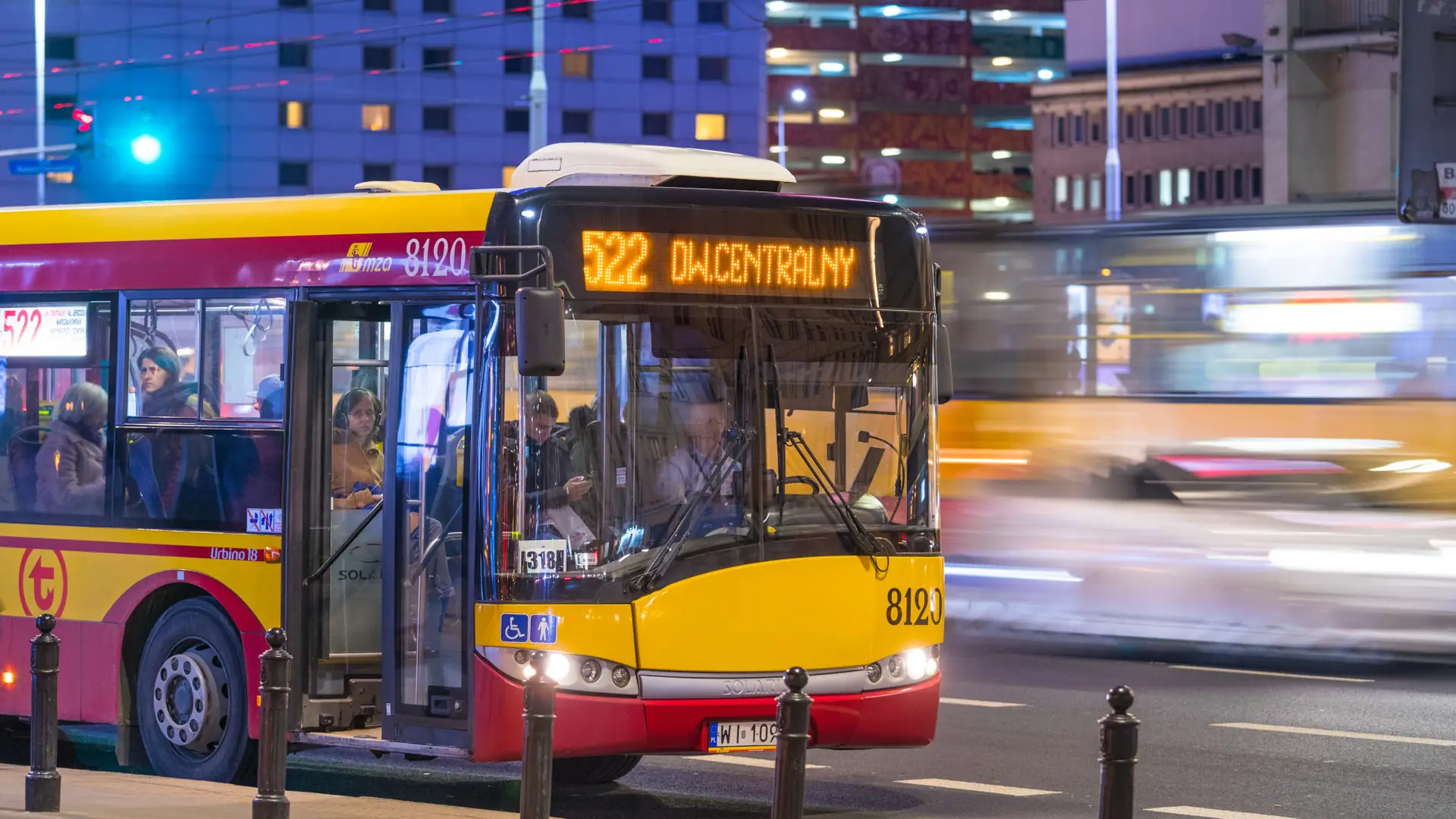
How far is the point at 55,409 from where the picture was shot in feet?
40.1

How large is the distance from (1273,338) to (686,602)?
27.3 feet

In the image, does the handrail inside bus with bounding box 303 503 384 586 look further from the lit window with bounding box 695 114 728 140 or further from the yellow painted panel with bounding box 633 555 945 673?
the lit window with bounding box 695 114 728 140

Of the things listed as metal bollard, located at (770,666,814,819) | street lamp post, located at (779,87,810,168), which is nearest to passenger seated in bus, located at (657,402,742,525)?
metal bollard, located at (770,666,814,819)

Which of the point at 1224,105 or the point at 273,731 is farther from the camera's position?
the point at 1224,105

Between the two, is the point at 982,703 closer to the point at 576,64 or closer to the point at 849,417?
the point at 849,417

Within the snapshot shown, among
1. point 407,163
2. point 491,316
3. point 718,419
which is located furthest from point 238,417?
point 407,163

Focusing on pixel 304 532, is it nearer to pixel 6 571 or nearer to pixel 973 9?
pixel 6 571

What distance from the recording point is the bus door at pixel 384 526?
10.3 metres

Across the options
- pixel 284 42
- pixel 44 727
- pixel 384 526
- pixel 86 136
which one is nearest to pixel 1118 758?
pixel 384 526

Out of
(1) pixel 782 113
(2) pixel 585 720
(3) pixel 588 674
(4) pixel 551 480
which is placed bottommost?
(2) pixel 585 720

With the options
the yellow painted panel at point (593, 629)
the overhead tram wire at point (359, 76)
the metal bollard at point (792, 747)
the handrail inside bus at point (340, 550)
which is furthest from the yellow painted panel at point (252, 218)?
the overhead tram wire at point (359, 76)

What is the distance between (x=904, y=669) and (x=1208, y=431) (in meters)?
7.44

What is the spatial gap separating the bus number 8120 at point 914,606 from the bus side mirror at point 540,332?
6.42ft

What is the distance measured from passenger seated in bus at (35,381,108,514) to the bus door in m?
1.55
